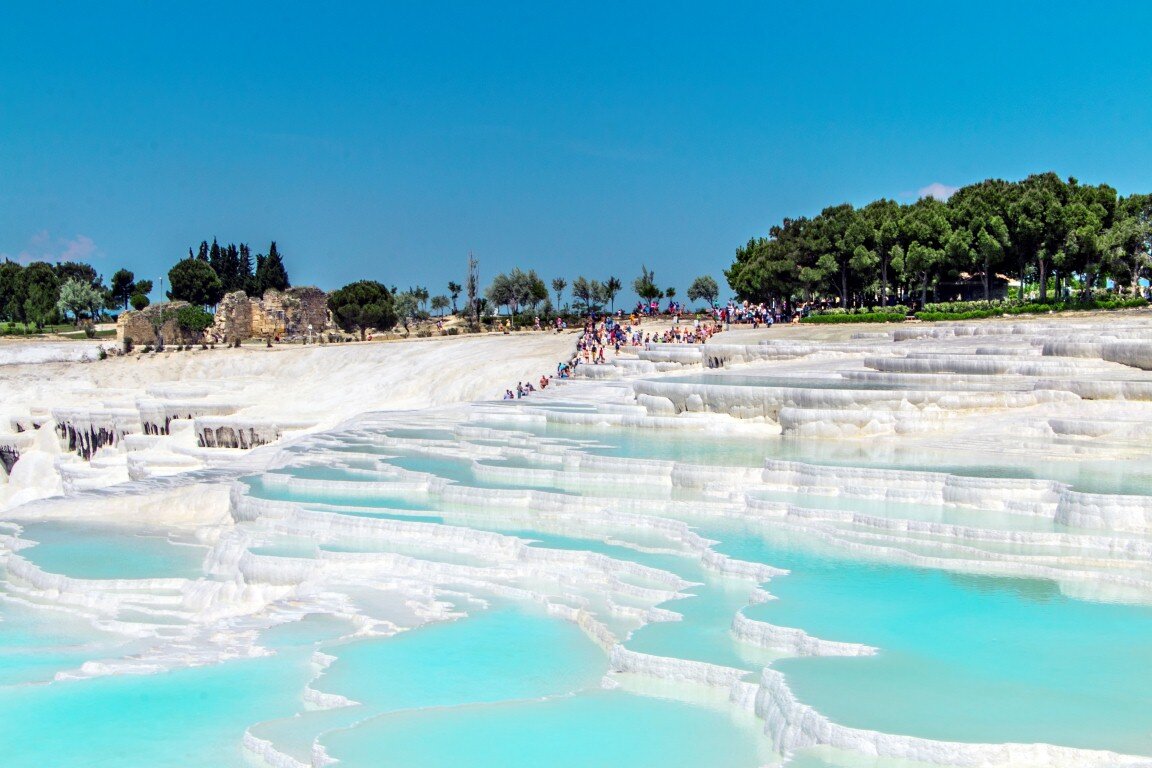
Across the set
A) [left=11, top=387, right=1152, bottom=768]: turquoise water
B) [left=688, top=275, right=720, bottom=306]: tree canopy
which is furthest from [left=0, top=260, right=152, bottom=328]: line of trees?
[left=11, top=387, right=1152, bottom=768]: turquoise water

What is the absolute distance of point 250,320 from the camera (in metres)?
47.1

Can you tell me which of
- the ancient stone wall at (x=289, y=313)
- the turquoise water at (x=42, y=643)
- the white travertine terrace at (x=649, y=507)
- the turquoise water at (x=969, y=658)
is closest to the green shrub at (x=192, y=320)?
the ancient stone wall at (x=289, y=313)

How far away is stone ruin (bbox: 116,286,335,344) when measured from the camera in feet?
147

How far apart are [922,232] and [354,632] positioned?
31105 mm

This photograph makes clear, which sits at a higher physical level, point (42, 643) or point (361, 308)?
point (361, 308)

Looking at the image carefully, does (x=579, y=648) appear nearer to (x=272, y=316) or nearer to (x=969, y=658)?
(x=969, y=658)

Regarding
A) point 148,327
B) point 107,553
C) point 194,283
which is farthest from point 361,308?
point 107,553

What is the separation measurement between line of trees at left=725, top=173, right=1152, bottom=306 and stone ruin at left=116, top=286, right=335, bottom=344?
18490 millimetres

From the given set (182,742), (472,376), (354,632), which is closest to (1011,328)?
(472,376)

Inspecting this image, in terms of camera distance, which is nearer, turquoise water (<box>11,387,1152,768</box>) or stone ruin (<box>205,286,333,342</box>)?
turquoise water (<box>11,387,1152,768</box>)

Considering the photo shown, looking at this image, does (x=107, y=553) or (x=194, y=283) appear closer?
(x=107, y=553)

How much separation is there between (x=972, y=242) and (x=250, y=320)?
2780 cm

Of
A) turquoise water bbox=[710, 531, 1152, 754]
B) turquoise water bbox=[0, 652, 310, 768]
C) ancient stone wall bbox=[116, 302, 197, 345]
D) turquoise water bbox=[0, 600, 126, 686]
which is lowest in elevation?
turquoise water bbox=[0, 600, 126, 686]

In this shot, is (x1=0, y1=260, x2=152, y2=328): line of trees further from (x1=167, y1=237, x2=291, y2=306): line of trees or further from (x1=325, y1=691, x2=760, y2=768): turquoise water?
(x1=325, y1=691, x2=760, y2=768): turquoise water
